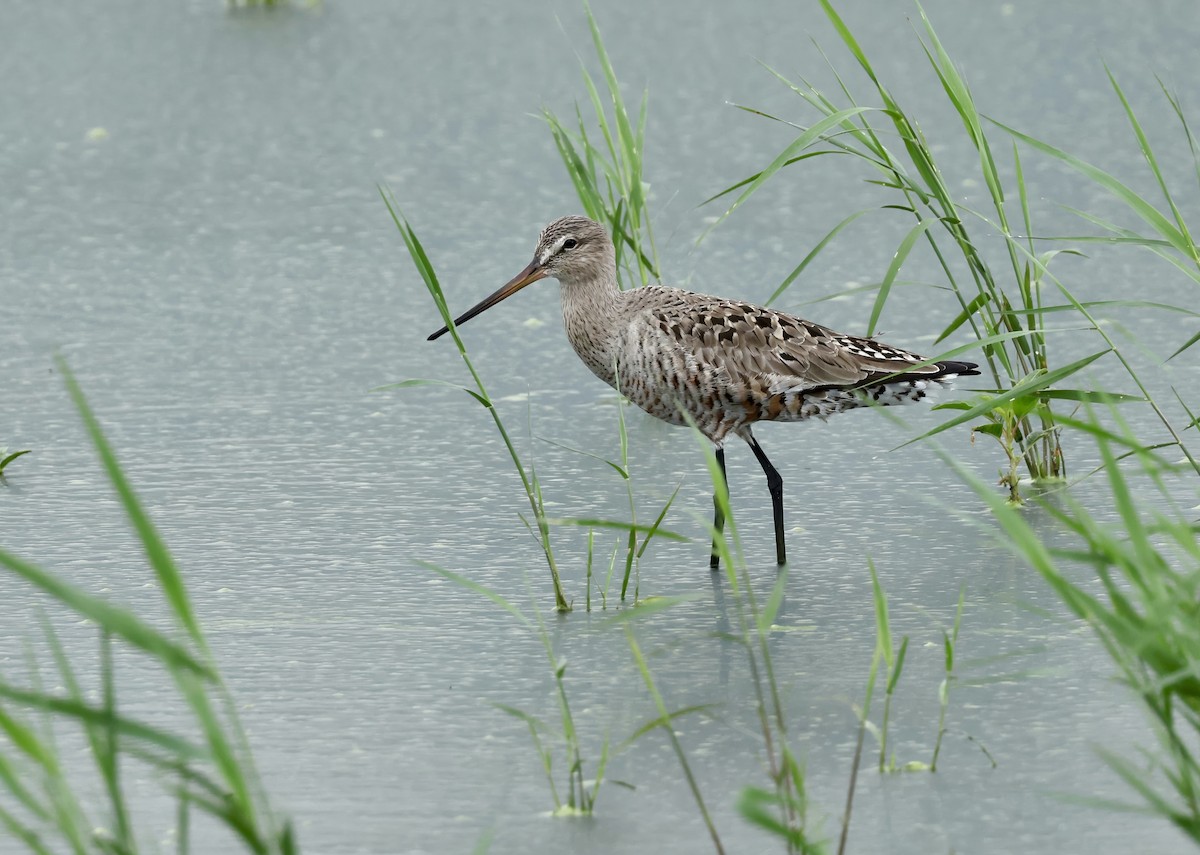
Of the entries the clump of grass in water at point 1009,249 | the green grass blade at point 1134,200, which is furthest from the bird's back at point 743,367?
the green grass blade at point 1134,200

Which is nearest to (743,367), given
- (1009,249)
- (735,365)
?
(735,365)

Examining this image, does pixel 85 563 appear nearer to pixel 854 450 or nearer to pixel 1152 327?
pixel 854 450

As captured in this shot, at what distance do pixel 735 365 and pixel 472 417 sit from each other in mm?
1070

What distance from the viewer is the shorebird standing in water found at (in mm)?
3922

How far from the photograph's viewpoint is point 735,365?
155 inches

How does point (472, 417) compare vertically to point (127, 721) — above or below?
above

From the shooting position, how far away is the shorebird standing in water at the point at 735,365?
3922 millimetres

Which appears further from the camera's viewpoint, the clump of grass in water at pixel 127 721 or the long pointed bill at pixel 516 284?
the long pointed bill at pixel 516 284

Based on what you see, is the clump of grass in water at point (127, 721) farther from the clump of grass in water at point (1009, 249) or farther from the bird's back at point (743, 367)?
the bird's back at point (743, 367)

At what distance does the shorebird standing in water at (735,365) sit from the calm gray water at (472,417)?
0.26 metres

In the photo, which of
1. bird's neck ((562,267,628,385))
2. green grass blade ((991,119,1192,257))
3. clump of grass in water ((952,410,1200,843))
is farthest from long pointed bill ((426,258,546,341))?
clump of grass in water ((952,410,1200,843))

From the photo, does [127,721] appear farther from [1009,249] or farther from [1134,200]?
[1009,249]

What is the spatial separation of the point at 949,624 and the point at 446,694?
0.97m

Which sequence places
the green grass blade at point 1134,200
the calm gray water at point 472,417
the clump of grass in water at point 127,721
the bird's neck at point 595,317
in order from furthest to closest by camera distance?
the bird's neck at point 595,317, the green grass blade at point 1134,200, the calm gray water at point 472,417, the clump of grass in water at point 127,721
